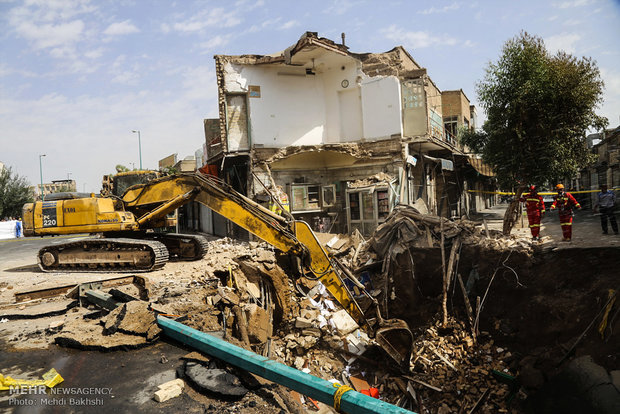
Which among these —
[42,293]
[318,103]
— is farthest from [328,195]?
[42,293]

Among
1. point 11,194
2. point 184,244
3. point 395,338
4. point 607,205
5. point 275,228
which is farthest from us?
point 11,194

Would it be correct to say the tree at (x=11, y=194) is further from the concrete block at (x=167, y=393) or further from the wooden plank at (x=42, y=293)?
the concrete block at (x=167, y=393)

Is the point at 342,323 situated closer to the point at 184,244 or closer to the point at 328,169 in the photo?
the point at 184,244

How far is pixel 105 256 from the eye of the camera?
909 centimetres

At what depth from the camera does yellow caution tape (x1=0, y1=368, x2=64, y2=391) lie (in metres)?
3.38

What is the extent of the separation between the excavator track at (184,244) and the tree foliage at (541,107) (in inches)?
428

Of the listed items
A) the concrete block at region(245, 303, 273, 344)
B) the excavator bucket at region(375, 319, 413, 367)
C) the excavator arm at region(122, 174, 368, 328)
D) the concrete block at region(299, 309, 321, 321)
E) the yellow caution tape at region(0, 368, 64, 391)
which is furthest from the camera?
the concrete block at region(299, 309, 321, 321)

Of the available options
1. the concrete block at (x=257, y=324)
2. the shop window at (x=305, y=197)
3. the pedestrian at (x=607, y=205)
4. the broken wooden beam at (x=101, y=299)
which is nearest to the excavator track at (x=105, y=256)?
the broken wooden beam at (x=101, y=299)

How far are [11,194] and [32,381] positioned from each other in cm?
4218

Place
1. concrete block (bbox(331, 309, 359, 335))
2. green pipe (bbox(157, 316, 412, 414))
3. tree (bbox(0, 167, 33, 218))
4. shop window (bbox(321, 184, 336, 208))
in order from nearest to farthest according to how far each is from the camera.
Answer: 1. green pipe (bbox(157, 316, 412, 414))
2. concrete block (bbox(331, 309, 359, 335))
3. shop window (bbox(321, 184, 336, 208))
4. tree (bbox(0, 167, 33, 218))

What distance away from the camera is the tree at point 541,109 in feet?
39.2

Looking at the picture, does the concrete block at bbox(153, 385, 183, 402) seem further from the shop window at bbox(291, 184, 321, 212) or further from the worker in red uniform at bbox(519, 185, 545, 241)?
the shop window at bbox(291, 184, 321, 212)

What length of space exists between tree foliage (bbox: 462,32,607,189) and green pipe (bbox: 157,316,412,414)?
464 inches

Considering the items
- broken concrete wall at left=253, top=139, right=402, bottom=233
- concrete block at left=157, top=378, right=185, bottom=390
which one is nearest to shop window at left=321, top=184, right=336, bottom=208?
broken concrete wall at left=253, top=139, right=402, bottom=233
